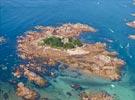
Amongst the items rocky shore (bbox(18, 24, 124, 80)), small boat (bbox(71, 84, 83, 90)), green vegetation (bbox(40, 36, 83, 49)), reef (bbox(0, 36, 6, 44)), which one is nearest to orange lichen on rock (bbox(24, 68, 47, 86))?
small boat (bbox(71, 84, 83, 90))

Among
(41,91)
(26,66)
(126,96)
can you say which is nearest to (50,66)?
(26,66)

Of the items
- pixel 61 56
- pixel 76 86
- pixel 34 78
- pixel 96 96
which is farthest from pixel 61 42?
pixel 96 96

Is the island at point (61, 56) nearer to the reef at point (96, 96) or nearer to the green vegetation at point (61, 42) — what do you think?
the green vegetation at point (61, 42)

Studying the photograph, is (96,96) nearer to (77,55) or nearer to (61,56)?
(61,56)

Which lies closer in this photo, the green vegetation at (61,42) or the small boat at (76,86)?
the small boat at (76,86)

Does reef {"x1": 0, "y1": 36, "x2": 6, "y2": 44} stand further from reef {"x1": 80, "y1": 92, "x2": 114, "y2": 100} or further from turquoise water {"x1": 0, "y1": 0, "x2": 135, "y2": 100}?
reef {"x1": 80, "y1": 92, "x2": 114, "y2": 100}

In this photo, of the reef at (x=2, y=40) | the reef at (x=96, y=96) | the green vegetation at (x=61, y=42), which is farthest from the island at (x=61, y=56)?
the reef at (x=2, y=40)
